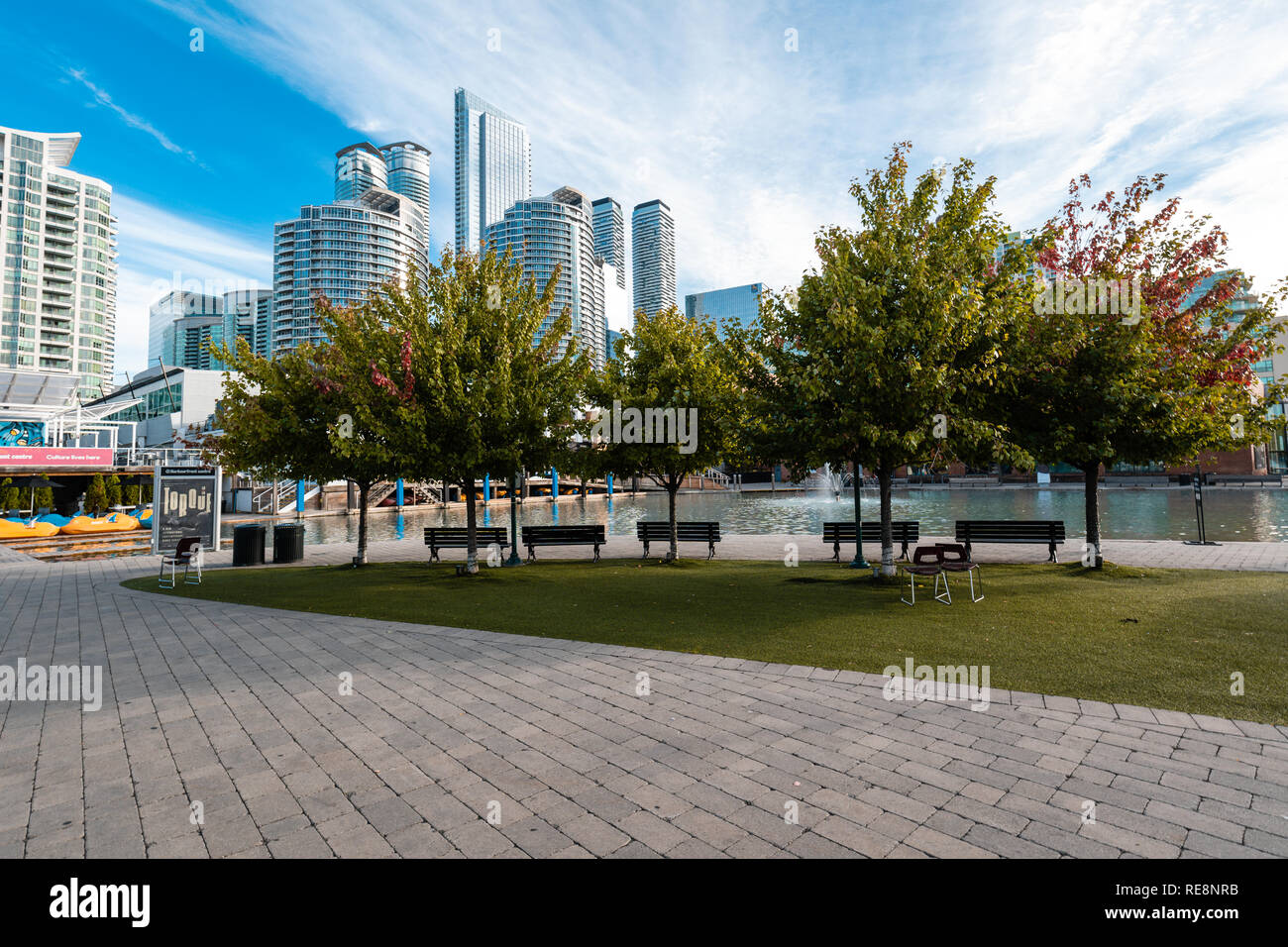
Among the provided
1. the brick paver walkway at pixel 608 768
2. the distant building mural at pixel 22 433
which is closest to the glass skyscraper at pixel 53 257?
the distant building mural at pixel 22 433

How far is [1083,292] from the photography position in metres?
14.0

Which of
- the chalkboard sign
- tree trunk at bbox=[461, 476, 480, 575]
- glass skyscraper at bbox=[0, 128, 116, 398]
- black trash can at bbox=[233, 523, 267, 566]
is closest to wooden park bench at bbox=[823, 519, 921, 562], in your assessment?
tree trunk at bbox=[461, 476, 480, 575]

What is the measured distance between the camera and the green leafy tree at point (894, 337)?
1202 centimetres

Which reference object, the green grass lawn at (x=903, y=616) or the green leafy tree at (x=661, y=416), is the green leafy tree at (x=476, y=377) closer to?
the green leafy tree at (x=661, y=416)

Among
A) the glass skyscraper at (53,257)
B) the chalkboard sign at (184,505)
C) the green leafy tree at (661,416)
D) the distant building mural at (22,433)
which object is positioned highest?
the glass skyscraper at (53,257)

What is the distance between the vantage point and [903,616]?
387 inches

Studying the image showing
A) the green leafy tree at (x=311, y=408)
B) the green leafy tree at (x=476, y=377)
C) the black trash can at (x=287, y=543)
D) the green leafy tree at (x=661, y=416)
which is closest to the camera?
the green leafy tree at (x=476, y=377)

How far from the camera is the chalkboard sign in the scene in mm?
17953

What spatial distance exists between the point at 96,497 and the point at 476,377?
3699cm

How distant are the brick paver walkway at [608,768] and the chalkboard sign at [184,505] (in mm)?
12805

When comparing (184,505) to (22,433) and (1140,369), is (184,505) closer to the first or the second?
(1140,369)

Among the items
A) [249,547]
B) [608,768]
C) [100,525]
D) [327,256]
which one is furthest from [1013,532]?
[327,256]

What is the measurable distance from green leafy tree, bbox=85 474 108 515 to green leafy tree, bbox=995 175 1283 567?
155ft
